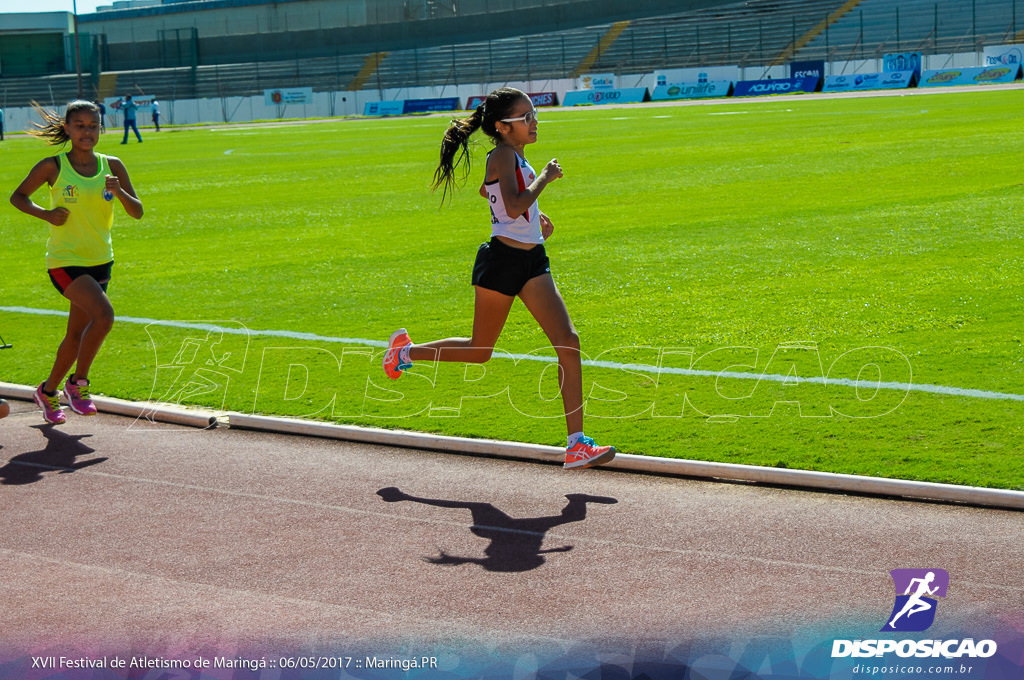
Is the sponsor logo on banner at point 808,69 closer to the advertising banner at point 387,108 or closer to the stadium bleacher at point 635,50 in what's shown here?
the stadium bleacher at point 635,50

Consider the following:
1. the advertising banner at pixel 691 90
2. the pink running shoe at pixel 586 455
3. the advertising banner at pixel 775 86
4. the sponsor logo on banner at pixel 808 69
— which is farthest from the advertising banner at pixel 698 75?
the pink running shoe at pixel 586 455

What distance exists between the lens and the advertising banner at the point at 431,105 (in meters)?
64.6

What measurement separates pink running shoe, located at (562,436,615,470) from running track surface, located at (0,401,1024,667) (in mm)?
102

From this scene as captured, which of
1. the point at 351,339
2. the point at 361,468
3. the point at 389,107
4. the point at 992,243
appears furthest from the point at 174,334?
the point at 389,107

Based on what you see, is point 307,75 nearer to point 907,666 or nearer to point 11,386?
point 11,386

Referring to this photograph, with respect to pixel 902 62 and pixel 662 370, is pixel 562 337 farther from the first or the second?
pixel 902 62

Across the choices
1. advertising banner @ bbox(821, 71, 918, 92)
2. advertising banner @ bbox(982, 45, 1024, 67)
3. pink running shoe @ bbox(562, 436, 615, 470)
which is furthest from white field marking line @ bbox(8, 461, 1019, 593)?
advertising banner @ bbox(821, 71, 918, 92)

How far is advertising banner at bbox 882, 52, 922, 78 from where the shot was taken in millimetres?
50219

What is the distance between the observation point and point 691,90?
57.4 metres

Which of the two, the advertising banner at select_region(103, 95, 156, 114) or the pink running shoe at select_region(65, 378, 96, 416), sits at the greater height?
the advertising banner at select_region(103, 95, 156, 114)

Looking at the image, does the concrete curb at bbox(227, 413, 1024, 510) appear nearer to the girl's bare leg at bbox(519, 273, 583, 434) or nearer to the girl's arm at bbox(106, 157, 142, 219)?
the girl's bare leg at bbox(519, 273, 583, 434)

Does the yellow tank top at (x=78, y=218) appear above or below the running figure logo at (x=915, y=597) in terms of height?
above

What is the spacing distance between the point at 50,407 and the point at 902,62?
49.3 metres

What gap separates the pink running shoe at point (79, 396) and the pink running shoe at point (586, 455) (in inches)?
134
